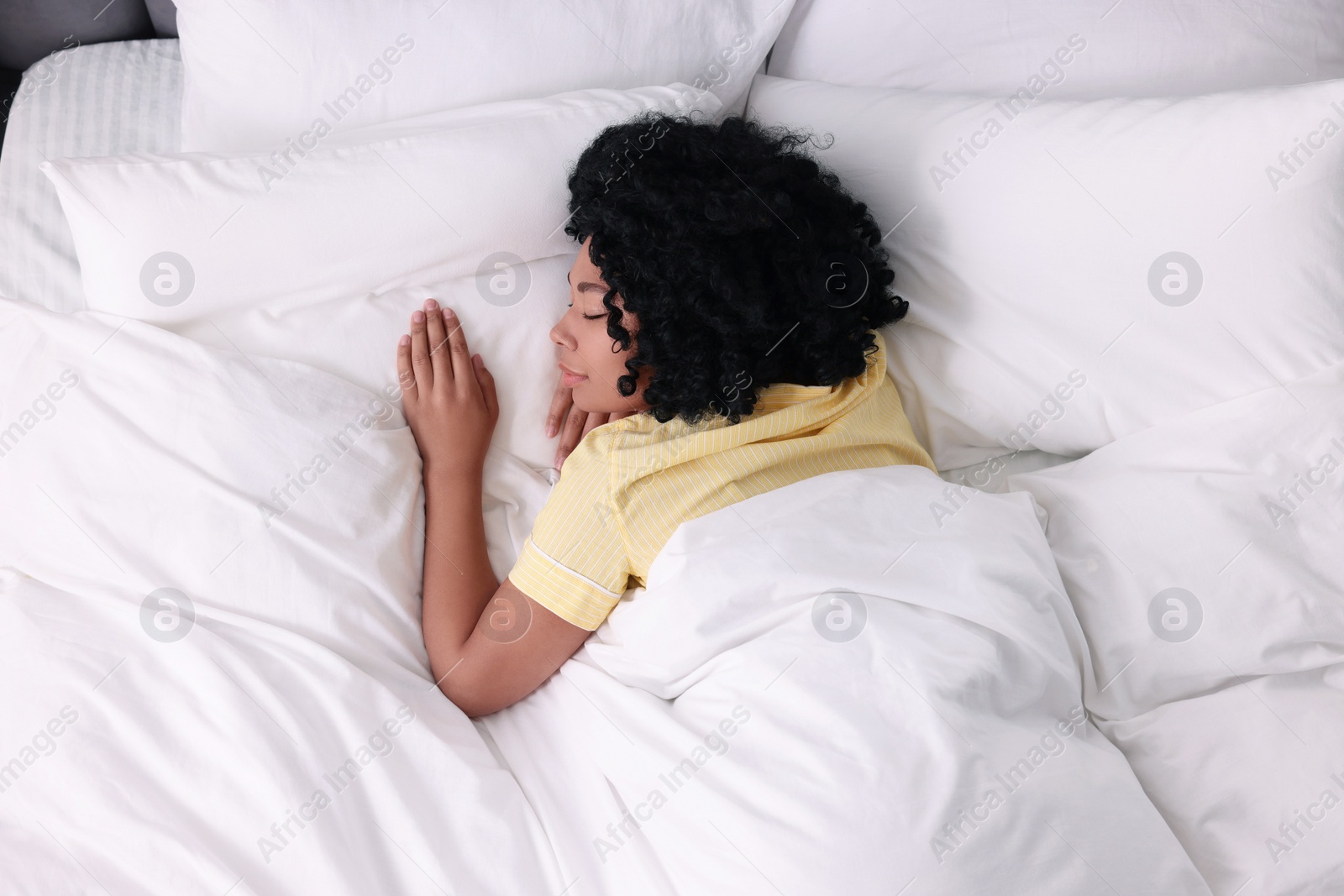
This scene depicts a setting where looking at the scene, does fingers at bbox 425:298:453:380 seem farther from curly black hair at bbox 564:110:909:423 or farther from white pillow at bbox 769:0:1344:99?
white pillow at bbox 769:0:1344:99

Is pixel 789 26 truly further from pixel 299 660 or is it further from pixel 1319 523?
pixel 299 660

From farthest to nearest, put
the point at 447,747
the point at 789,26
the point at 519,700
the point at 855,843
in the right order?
the point at 789,26
the point at 519,700
the point at 447,747
the point at 855,843

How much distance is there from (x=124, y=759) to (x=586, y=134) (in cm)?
85

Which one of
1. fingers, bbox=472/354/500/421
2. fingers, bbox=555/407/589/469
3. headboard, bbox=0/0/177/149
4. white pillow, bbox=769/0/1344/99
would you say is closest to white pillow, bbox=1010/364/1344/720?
white pillow, bbox=769/0/1344/99

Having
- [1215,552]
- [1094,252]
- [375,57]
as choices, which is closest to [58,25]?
[375,57]

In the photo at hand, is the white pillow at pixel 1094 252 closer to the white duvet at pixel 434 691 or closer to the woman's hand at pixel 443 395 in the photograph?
the white duvet at pixel 434 691

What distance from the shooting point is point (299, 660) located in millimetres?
882

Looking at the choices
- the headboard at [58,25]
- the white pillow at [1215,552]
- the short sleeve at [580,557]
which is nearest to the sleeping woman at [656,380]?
the short sleeve at [580,557]

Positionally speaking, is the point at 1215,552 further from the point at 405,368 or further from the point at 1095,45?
the point at 405,368

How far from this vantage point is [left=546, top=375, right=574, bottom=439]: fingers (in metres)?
1.14

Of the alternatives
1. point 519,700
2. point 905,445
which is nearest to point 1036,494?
point 905,445

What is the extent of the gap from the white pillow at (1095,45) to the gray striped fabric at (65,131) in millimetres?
1060

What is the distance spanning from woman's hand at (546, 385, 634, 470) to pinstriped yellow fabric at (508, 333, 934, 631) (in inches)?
4.1

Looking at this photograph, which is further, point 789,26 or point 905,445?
point 789,26
